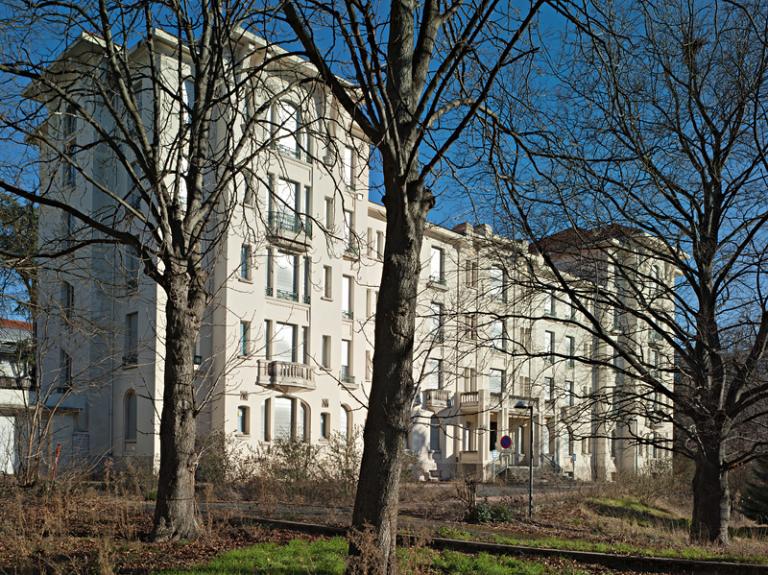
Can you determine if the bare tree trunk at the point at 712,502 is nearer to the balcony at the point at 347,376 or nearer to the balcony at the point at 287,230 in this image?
the balcony at the point at 287,230

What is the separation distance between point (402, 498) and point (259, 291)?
48.3 feet

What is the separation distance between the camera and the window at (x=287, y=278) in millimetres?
35375

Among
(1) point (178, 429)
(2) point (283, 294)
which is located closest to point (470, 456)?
(2) point (283, 294)

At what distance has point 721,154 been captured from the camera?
1545 cm

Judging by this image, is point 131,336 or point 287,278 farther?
point 287,278

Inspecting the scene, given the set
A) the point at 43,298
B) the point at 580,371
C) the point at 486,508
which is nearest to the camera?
the point at 486,508

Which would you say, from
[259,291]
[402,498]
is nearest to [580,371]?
[259,291]

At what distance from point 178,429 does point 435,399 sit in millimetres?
34129

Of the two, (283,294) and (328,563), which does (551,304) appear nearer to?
(283,294)

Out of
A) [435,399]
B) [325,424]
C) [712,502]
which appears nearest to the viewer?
[712,502]

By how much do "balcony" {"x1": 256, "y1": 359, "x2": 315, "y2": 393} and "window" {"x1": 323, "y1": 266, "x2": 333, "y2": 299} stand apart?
4116 millimetres

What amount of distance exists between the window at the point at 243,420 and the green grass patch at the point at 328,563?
23.4 meters

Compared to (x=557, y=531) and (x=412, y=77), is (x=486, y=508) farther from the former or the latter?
(x=412, y=77)

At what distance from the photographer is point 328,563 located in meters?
8.61
